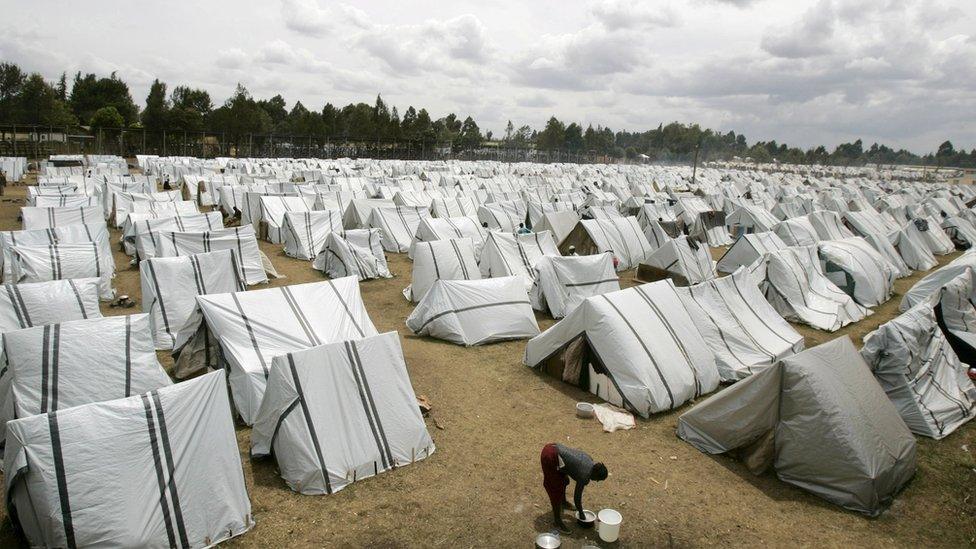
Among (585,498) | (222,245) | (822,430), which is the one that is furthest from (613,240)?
(585,498)

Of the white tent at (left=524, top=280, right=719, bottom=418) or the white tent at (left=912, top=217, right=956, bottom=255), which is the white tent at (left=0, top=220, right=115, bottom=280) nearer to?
the white tent at (left=524, top=280, right=719, bottom=418)

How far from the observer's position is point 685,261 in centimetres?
1664

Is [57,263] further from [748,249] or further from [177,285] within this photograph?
[748,249]

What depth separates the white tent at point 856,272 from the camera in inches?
607

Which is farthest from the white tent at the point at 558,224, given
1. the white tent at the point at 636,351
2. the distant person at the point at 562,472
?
the distant person at the point at 562,472

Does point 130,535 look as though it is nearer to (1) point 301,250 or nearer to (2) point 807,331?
(2) point 807,331

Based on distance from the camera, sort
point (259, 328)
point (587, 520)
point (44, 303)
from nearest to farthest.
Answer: point (587, 520)
point (259, 328)
point (44, 303)

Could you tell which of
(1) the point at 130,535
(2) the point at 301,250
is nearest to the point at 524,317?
(1) the point at 130,535

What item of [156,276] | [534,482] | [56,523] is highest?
[156,276]

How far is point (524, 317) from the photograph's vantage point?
12.0 m

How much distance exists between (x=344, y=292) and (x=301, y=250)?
388 inches

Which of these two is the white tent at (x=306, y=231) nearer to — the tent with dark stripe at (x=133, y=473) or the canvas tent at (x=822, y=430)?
the tent with dark stripe at (x=133, y=473)

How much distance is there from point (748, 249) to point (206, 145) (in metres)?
66.3

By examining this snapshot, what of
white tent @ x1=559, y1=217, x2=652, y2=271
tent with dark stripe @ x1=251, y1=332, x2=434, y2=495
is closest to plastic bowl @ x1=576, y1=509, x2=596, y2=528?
tent with dark stripe @ x1=251, y1=332, x2=434, y2=495
